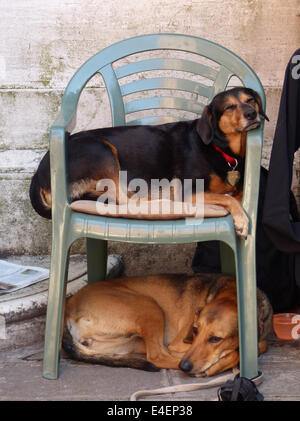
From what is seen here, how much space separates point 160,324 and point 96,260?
57cm

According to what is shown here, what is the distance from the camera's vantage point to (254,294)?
249 centimetres

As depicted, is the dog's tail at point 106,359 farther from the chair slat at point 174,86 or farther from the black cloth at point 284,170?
the chair slat at point 174,86

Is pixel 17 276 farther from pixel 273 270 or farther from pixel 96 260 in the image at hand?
pixel 273 270

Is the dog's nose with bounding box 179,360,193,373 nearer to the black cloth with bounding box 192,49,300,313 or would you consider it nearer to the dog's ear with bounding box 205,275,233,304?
the dog's ear with bounding box 205,275,233,304

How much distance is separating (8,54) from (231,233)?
2151mm

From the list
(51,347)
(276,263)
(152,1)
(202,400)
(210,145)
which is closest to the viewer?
(202,400)

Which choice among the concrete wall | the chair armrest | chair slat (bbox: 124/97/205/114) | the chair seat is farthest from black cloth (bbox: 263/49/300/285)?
the concrete wall

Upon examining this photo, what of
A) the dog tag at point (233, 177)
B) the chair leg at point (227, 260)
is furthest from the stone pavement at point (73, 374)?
the dog tag at point (233, 177)

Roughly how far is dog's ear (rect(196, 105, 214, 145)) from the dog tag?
0.64 ft

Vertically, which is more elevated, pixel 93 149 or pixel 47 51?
pixel 47 51

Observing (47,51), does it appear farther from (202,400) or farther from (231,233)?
(202,400)

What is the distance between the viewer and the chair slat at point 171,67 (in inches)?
122

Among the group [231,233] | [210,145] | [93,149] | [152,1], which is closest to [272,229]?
[231,233]

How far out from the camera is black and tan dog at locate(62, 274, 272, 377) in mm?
2600
